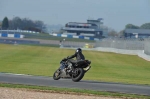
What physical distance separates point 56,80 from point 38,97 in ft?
27.6

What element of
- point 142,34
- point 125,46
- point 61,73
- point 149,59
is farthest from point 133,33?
point 61,73

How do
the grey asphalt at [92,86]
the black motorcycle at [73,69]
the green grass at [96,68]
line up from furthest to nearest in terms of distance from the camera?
1. the green grass at [96,68]
2. the black motorcycle at [73,69]
3. the grey asphalt at [92,86]

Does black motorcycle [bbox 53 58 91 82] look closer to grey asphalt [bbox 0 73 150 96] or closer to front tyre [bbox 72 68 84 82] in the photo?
front tyre [bbox 72 68 84 82]

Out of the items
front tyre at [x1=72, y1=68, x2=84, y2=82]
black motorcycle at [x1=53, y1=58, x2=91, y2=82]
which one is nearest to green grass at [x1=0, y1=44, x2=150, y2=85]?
black motorcycle at [x1=53, y1=58, x2=91, y2=82]

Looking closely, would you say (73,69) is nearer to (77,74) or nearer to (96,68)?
(77,74)

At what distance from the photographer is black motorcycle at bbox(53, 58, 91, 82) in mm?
23812

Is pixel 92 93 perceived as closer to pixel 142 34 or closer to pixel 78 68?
pixel 78 68

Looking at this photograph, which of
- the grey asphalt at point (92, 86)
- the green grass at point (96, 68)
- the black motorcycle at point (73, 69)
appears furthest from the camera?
the green grass at point (96, 68)

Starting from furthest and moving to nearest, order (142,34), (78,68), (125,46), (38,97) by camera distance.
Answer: (142,34) < (125,46) < (78,68) < (38,97)

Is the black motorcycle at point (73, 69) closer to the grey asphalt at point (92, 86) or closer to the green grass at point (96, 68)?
the grey asphalt at point (92, 86)

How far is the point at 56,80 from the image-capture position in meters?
24.8

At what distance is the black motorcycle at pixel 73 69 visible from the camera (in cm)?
2381

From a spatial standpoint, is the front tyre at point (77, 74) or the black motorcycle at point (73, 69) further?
the black motorcycle at point (73, 69)

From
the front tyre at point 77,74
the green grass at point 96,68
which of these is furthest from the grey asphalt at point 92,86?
the green grass at point 96,68
